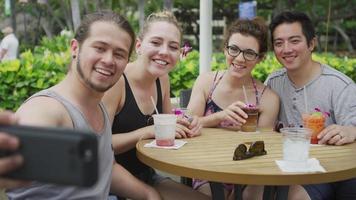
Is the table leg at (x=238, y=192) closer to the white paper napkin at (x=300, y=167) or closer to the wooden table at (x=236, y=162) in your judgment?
the wooden table at (x=236, y=162)

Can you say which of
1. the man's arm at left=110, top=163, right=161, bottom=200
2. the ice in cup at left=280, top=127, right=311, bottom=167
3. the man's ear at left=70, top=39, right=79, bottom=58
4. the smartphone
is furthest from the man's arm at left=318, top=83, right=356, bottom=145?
the smartphone

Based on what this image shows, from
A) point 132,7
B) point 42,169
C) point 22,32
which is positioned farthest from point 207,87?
point 22,32

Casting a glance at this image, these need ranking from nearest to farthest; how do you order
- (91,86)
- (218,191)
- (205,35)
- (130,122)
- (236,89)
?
1. (91,86)
2. (218,191)
3. (130,122)
4. (236,89)
5. (205,35)

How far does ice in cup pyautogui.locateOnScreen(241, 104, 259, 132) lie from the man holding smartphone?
881 mm

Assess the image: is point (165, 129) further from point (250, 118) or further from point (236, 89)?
point (236, 89)

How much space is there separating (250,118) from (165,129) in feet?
1.89

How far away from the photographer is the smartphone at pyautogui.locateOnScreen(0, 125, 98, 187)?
0.66 metres

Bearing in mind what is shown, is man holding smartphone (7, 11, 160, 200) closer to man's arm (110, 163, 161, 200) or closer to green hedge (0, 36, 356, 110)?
man's arm (110, 163, 161, 200)

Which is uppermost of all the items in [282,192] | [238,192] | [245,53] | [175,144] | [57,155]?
[57,155]

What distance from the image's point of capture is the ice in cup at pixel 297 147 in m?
1.79

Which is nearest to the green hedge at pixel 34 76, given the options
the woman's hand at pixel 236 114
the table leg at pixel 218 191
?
the woman's hand at pixel 236 114

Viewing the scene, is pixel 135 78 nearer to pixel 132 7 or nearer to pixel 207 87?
pixel 207 87

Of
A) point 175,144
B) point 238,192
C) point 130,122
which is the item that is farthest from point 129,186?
point 238,192

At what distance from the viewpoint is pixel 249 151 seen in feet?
6.36
